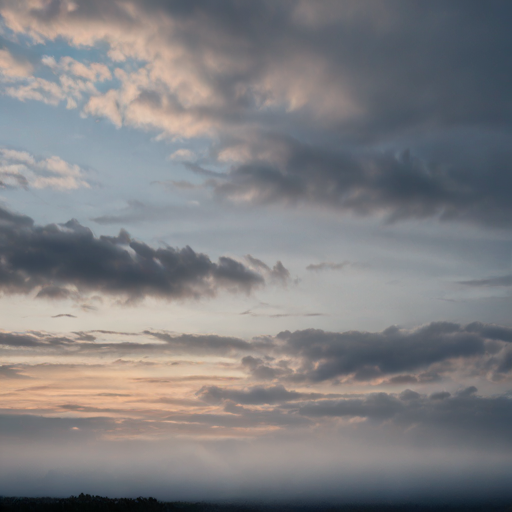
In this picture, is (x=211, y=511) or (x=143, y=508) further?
(x=211, y=511)

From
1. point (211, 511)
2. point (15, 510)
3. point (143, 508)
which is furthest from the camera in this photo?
point (211, 511)

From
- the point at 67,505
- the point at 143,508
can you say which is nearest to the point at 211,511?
the point at 143,508

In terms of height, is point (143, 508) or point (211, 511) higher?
point (143, 508)

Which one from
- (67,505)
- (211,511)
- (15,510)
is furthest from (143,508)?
(211,511)

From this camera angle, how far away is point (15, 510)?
115 meters

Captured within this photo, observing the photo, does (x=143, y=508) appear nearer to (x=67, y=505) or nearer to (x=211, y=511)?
(x=67, y=505)

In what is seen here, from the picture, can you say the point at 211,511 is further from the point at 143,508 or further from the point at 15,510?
the point at 15,510

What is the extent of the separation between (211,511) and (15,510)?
99258 mm

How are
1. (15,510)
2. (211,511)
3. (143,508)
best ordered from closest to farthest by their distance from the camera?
(15,510) < (143,508) < (211,511)

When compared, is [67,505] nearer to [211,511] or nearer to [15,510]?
[15,510]

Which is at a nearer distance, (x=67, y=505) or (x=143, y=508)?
(x=67, y=505)

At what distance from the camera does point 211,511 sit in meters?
195

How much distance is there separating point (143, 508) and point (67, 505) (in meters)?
19.6

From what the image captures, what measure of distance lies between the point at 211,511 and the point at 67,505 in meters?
89.4
